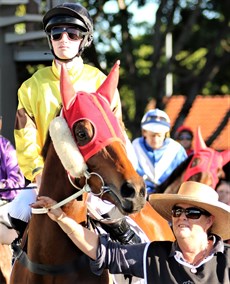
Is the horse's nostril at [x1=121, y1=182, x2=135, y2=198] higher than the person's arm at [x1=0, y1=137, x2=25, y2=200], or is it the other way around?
the horse's nostril at [x1=121, y1=182, x2=135, y2=198]

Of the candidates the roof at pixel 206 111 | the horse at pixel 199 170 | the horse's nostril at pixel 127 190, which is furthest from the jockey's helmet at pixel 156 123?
the roof at pixel 206 111

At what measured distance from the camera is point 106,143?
5.27 m

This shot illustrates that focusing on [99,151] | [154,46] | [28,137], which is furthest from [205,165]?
[154,46]

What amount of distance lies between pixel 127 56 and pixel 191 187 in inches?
539

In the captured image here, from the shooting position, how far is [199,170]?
10.5 m

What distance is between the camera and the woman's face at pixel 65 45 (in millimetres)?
6105

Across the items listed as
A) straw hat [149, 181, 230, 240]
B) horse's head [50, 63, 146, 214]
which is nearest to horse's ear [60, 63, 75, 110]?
horse's head [50, 63, 146, 214]

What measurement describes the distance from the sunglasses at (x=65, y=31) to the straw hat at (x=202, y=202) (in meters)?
1.27

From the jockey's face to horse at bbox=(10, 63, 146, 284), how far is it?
4703 mm

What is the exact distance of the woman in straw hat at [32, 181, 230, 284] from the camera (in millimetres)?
5238

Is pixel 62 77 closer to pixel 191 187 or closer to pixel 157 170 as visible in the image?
pixel 191 187

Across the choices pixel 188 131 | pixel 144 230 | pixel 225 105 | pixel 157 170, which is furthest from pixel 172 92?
pixel 144 230

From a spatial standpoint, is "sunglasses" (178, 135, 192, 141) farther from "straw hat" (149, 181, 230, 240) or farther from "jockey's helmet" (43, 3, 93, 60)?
"straw hat" (149, 181, 230, 240)

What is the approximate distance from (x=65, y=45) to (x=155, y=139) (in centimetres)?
453
